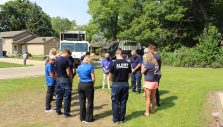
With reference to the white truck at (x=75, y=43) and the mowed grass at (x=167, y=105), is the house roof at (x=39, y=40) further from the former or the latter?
the mowed grass at (x=167, y=105)

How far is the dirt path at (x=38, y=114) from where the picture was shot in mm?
10055

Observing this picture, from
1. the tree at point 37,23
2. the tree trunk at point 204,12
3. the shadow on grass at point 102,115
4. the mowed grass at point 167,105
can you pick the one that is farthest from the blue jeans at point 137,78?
the tree at point 37,23

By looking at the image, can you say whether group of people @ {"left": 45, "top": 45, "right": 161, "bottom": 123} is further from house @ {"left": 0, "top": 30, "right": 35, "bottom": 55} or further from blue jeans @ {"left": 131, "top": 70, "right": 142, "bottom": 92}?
house @ {"left": 0, "top": 30, "right": 35, "bottom": 55}

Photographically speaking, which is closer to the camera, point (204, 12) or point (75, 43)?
point (75, 43)

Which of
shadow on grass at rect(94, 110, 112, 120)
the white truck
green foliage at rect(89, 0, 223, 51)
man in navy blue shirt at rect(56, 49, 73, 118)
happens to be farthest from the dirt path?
green foliage at rect(89, 0, 223, 51)

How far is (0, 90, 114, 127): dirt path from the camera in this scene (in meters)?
10.1

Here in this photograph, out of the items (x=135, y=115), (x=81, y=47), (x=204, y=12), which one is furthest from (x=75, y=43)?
(x=135, y=115)

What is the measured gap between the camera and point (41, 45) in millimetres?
70688

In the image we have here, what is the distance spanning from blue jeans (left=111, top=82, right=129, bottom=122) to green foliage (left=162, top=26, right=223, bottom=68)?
25.2 meters

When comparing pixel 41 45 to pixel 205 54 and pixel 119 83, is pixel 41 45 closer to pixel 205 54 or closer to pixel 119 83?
pixel 205 54

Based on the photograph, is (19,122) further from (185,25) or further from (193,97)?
(185,25)

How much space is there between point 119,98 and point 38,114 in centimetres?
282

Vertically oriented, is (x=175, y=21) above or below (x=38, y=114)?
above

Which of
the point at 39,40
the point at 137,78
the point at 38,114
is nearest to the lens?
the point at 38,114
